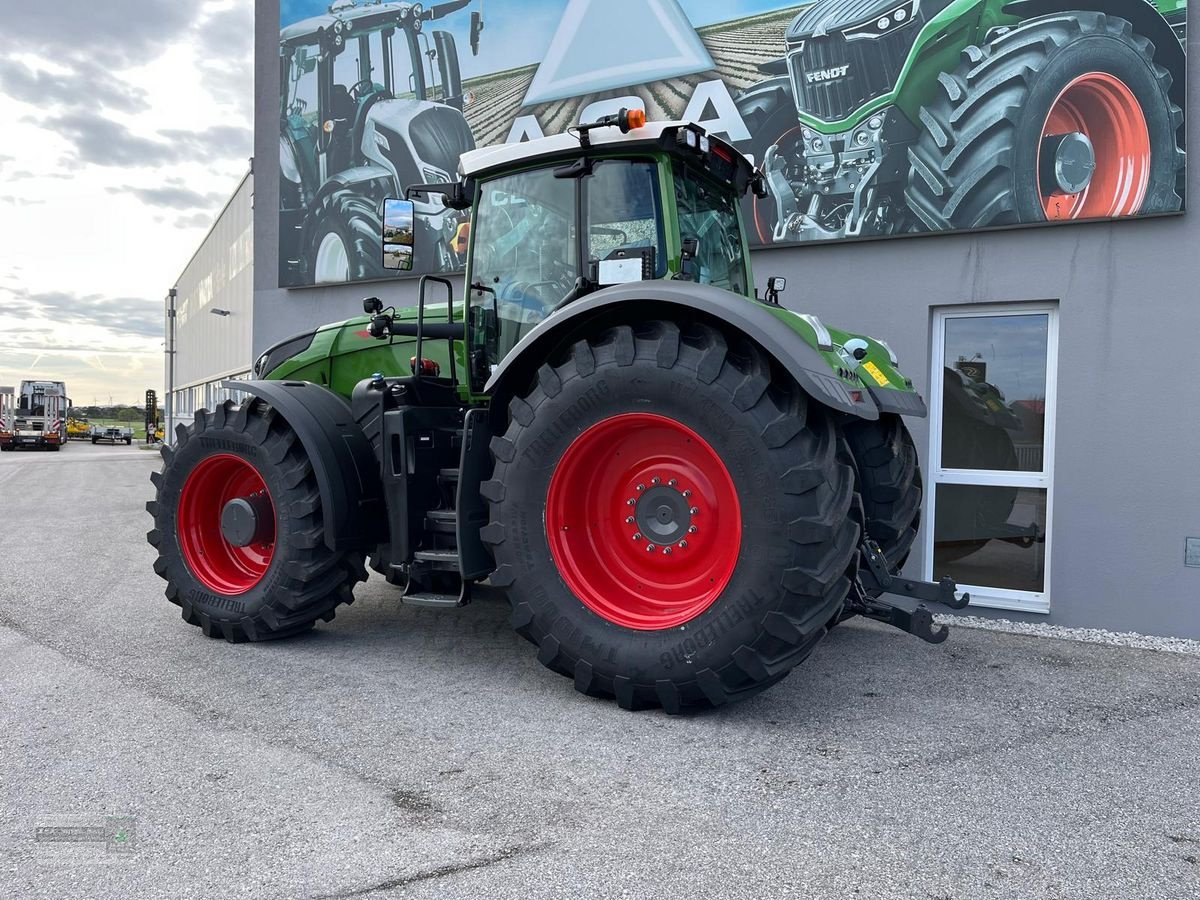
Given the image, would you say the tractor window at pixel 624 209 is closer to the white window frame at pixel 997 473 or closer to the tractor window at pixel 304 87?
the white window frame at pixel 997 473

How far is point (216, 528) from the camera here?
511 cm

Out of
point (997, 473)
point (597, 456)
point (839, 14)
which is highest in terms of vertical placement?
point (839, 14)

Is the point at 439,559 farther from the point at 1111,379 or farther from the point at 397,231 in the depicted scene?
the point at 1111,379

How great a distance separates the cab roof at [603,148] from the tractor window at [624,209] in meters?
0.10

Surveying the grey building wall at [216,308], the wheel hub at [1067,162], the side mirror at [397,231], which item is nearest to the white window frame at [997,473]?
the wheel hub at [1067,162]

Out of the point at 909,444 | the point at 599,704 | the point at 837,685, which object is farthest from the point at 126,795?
the point at 909,444

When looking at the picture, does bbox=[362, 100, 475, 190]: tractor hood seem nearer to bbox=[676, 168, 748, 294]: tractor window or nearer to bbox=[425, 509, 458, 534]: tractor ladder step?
bbox=[676, 168, 748, 294]: tractor window

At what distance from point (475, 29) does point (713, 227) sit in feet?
14.1

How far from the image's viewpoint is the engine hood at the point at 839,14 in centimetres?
589

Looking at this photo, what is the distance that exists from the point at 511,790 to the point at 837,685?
1.88m

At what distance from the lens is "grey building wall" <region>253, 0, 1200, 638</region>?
514cm

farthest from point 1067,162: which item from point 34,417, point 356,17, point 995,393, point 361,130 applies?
point 34,417

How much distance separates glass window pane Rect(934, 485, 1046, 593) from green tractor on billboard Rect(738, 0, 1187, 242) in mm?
1730

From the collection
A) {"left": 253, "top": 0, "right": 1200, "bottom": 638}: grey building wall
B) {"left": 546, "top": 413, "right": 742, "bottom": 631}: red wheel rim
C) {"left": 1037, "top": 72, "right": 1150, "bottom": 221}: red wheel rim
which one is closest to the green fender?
{"left": 546, "top": 413, "right": 742, "bottom": 631}: red wheel rim
